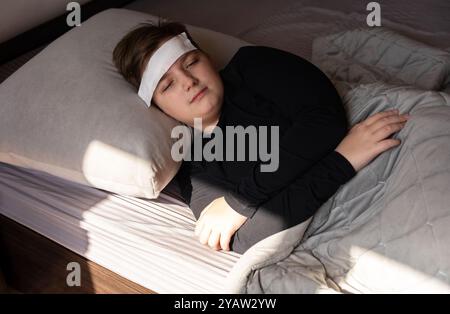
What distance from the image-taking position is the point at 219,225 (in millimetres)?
1029

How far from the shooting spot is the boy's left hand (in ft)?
3.36

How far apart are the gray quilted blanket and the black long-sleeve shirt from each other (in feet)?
0.18

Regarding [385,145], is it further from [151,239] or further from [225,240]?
[151,239]

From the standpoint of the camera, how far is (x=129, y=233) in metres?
1.08

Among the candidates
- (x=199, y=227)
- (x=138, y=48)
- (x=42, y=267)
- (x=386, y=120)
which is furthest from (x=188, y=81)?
(x=42, y=267)

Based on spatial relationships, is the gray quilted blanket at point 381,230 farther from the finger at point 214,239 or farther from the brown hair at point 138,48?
the brown hair at point 138,48

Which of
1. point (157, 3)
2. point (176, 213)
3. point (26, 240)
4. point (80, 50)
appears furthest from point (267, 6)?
point (26, 240)

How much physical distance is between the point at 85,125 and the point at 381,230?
660mm

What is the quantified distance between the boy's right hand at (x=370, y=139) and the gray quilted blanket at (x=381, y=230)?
2cm

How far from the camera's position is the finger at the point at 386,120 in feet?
3.40

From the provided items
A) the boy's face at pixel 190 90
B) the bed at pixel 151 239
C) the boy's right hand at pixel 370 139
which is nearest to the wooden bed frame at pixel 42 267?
the bed at pixel 151 239

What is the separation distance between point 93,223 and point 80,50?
442mm

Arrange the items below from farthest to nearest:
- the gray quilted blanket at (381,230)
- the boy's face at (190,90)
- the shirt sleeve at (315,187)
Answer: the boy's face at (190,90), the shirt sleeve at (315,187), the gray quilted blanket at (381,230)

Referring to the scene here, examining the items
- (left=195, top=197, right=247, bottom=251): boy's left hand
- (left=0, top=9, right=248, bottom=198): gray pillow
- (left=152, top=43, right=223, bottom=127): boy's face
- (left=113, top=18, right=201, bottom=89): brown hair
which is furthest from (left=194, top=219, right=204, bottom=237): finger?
(left=113, top=18, right=201, bottom=89): brown hair
